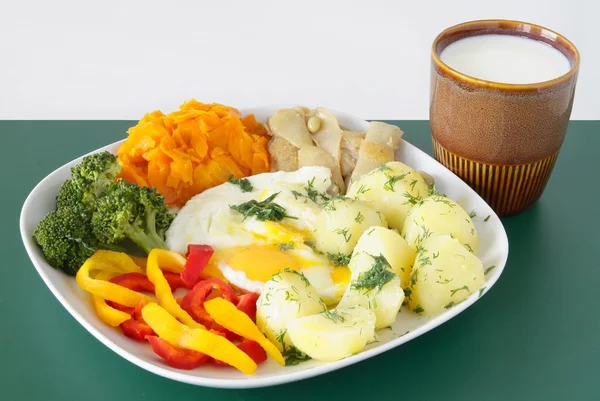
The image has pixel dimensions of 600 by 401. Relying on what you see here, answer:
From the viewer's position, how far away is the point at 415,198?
A: 3.26m

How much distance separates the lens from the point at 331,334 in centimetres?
251

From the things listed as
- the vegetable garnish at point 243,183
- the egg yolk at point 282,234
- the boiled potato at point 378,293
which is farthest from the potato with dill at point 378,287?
the vegetable garnish at point 243,183

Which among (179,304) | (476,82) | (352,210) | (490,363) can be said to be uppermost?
(476,82)

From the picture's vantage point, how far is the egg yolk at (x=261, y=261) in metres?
3.01

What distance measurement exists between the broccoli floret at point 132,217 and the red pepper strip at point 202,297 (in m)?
0.33

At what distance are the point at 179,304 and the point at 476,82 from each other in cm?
142

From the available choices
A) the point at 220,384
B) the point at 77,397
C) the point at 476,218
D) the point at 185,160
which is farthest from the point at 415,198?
the point at 77,397

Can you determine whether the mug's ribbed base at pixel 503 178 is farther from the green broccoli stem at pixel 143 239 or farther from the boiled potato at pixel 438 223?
the green broccoli stem at pixel 143 239

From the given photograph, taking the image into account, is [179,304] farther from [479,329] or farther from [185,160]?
[479,329]

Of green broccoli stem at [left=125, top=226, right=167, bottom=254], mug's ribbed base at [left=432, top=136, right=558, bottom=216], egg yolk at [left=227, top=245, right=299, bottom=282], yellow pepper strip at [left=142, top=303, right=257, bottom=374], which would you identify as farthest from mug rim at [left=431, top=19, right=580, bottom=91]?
yellow pepper strip at [left=142, top=303, right=257, bottom=374]

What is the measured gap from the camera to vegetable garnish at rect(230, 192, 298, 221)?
10.6ft

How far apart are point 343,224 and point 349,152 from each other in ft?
2.32

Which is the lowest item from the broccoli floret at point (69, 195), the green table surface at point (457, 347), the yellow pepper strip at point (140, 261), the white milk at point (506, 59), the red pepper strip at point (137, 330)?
the green table surface at point (457, 347)

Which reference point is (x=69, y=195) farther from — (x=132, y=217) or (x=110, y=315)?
(x=110, y=315)
